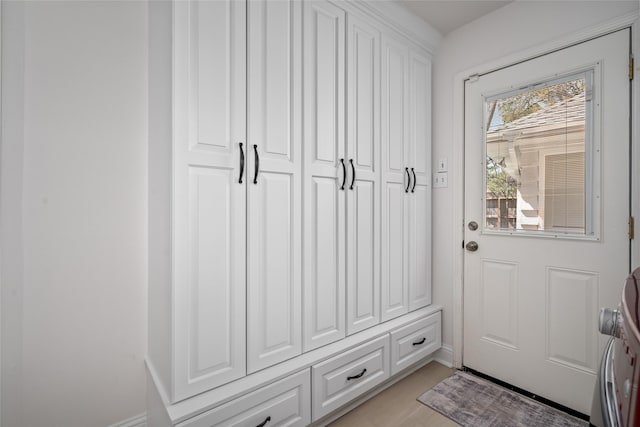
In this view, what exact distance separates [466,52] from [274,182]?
75.6 inches

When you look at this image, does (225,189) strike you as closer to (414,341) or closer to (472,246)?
(414,341)

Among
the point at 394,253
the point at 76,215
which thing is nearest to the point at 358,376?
the point at 394,253

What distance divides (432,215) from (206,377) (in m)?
1.99

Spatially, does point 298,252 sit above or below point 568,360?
above

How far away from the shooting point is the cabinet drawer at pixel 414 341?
2.01 m

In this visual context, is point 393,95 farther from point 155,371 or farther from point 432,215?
point 155,371

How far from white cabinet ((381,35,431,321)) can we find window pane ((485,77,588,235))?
46cm

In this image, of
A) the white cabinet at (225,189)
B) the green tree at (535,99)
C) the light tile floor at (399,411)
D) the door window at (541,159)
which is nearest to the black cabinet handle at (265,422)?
the white cabinet at (225,189)

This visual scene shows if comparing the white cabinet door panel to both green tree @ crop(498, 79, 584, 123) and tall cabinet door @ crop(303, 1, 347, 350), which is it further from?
green tree @ crop(498, 79, 584, 123)

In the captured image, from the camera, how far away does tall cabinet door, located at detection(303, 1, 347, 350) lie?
1.60m

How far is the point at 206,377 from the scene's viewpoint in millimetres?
1266

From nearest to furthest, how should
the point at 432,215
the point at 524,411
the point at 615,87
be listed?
1. the point at 615,87
2. the point at 524,411
3. the point at 432,215

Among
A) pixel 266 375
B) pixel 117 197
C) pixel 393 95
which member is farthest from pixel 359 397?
pixel 393 95

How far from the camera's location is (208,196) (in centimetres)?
127
